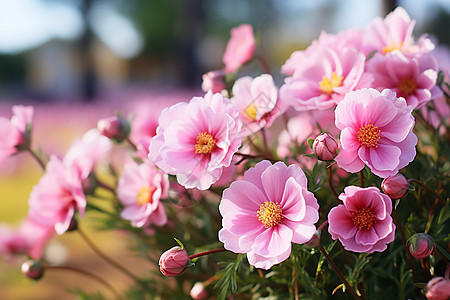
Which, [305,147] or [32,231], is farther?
[32,231]

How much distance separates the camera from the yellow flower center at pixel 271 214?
0.44 meters

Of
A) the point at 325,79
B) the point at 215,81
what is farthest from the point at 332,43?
the point at 215,81

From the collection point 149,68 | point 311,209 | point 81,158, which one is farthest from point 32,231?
point 149,68

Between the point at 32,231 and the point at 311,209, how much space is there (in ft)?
2.15

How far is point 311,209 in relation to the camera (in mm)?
410

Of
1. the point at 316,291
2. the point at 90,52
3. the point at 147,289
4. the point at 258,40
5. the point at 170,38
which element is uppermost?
the point at 258,40

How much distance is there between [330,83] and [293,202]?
0.18 meters

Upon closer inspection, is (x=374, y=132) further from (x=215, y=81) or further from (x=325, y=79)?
(x=215, y=81)

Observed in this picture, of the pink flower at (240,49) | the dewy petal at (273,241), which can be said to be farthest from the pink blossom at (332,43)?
→ the dewy petal at (273,241)

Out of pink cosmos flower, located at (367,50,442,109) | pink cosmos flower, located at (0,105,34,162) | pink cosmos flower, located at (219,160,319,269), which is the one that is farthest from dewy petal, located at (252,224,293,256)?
pink cosmos flower, located at (0,105,34,162)

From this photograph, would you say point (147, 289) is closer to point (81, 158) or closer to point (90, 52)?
point (81, 158)

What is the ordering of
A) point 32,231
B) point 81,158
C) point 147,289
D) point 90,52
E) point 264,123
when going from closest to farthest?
point 264,123, point 81,158, point 147,289, point 32,231, point 90,52

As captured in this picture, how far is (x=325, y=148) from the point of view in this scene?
0.41 meters

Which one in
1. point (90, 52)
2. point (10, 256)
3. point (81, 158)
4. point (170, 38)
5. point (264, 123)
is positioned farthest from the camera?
point (170, 38)
